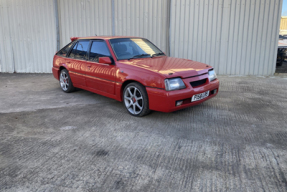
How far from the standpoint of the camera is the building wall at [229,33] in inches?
306

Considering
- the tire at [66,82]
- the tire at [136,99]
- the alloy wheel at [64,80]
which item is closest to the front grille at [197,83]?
the tire at [136,99]

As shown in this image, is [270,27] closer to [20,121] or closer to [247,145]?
[247,145]

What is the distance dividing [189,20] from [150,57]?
3997 mm

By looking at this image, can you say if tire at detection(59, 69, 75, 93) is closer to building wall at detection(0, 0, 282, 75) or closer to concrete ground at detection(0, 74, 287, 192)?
concrete ground at detection(0, 74, 287, 192)

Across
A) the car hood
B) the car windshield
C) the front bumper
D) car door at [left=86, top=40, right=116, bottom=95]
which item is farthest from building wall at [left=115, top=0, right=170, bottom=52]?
the front bumper

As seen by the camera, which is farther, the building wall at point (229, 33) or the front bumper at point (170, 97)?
the building wall at point (229, 33)

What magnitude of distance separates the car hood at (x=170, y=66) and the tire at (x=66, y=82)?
208cm

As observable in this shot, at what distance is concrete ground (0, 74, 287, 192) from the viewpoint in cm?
254

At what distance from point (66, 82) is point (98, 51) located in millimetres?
1656

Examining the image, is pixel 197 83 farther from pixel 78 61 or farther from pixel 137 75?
pixel 78 61

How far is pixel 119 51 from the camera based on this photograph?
486 centimetres

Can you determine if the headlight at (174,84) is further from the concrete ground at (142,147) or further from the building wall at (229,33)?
the building wall at (229,33)

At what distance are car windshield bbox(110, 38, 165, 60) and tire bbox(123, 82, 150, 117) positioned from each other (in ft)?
2.37

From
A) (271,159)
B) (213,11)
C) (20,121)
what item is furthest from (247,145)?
(213,11)
